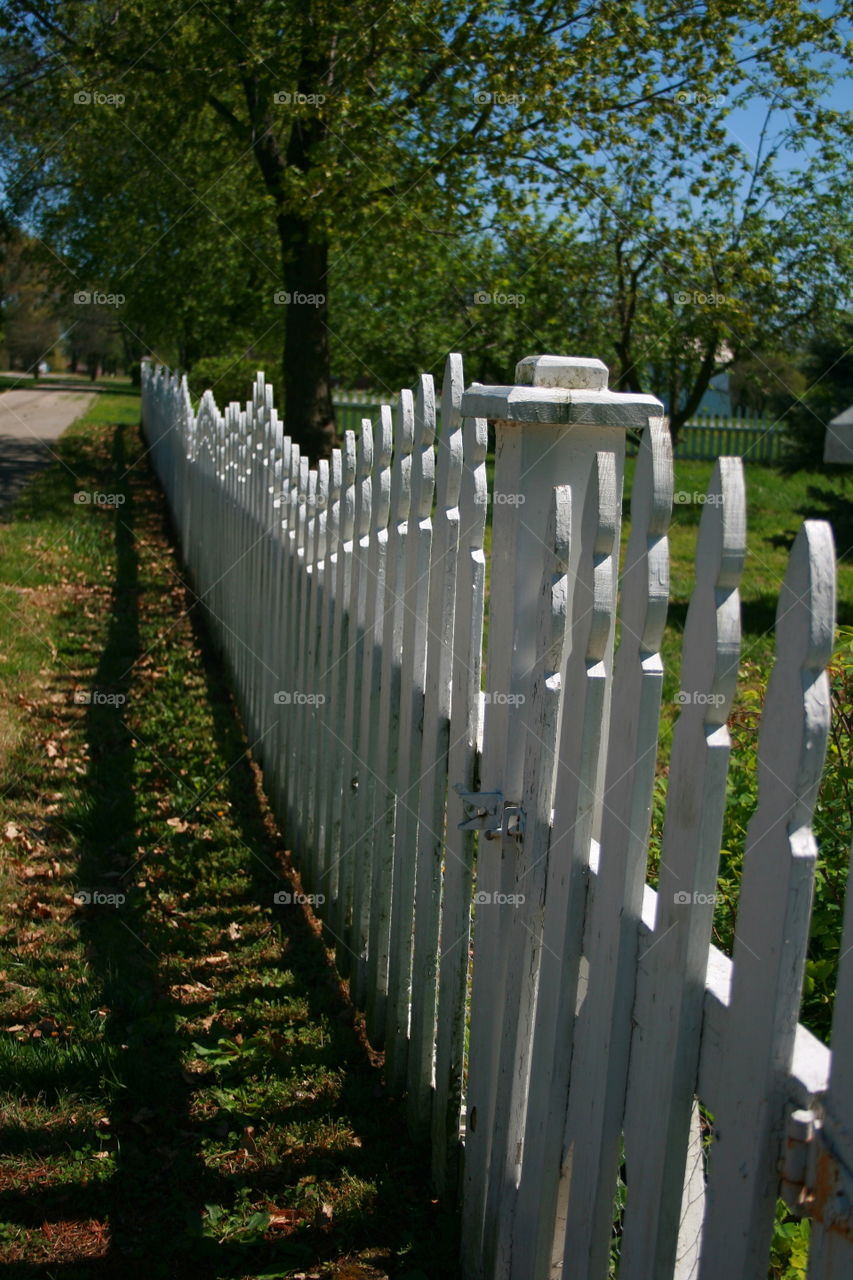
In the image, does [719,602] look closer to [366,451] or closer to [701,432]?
[366,451]

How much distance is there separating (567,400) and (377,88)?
11195 millimetres

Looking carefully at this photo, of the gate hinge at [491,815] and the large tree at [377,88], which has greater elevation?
the large tree at [377,88]

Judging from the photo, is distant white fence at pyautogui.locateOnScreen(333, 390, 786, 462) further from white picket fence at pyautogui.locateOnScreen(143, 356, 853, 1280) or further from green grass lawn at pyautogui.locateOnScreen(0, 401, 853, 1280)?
white picket fence at pyautogui.locateOnScreen(143, 356, 853, 1280)

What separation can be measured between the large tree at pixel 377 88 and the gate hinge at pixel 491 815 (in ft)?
29.1

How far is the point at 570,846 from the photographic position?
187 cm

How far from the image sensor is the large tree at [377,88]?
10.7m

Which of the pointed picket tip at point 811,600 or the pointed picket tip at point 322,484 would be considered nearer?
the pointed picket tip at point 811,600

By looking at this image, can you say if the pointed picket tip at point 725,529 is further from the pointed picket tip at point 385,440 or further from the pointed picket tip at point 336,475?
the pointed picket tip at point 336,475

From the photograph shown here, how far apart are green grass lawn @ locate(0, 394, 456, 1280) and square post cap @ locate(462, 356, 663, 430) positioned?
174cm

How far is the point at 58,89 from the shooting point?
13023mm

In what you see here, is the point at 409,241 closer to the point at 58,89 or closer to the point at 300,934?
the point at 58,89

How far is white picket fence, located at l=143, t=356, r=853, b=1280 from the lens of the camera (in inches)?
50.8

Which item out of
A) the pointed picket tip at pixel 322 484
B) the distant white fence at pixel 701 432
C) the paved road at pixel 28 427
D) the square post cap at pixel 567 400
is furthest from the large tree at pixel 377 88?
the distant white fence at pixel 701 432

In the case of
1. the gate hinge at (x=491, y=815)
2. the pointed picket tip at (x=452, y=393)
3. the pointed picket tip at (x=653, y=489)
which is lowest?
the gate hinge at (x=491, y=815)
